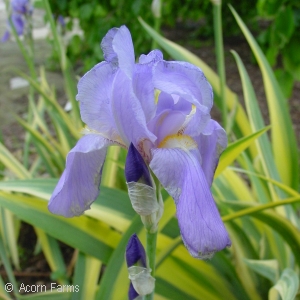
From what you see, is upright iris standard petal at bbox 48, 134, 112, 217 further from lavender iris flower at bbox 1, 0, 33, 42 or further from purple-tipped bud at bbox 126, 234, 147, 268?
lavender iris flower at bbox 1, 0, 33, 42

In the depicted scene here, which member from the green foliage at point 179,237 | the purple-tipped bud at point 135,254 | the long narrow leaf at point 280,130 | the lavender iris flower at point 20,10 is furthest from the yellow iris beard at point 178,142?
the lavender iris flower at point 20,10

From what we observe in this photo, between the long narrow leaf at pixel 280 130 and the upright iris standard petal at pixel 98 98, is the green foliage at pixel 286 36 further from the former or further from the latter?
the upright iris standard petal at pixel 98 98

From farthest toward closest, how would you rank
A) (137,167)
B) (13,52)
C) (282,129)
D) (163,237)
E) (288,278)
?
1. (13,52)
2. (282,129)
3. (163,237)
4. (288,278)
5. (137,167)

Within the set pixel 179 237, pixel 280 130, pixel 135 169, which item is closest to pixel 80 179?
pixel 135 169

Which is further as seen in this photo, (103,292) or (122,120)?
(103,292)

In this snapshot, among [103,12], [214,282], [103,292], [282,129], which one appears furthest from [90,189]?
[103,12]

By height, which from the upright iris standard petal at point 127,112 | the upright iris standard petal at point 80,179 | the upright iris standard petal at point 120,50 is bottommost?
the upright iris standard petal at point 80,179

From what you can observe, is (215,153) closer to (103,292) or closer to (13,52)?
(103,292)

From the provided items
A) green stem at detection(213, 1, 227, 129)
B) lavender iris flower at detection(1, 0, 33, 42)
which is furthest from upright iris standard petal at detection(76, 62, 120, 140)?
lavender iris flower at detection(1, 0, 33, 42)
